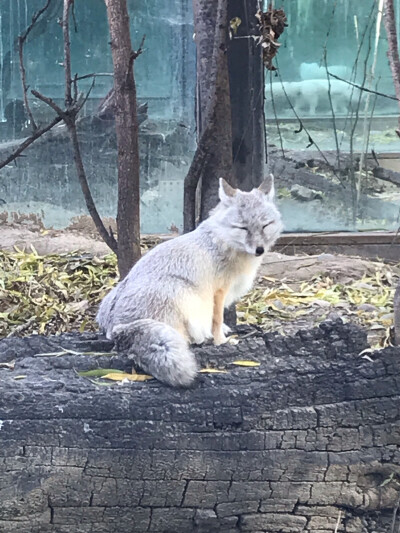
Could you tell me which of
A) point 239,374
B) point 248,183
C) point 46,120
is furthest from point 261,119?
point 239,374

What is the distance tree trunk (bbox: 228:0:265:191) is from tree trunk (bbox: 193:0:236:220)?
1.19 ft

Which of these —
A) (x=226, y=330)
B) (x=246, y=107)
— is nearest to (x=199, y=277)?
(x=226, y=330)

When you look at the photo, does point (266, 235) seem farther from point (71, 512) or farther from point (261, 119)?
point (261, 119)

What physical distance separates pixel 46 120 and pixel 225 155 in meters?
2.18

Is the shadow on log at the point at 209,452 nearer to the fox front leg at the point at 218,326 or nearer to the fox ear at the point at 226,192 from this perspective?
the fox front leg at the point at 218,326

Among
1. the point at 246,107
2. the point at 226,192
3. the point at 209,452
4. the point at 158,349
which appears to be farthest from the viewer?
the point at 246,107

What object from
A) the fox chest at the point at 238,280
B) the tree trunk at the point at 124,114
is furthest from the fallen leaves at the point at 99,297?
the tree trunk at the point at 124,114

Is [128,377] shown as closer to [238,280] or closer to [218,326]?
[218,326]

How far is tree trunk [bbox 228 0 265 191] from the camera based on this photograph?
486cm

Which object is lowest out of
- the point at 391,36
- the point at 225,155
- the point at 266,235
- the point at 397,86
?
the point at 266,235

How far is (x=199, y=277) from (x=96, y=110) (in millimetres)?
2900

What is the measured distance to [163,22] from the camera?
587 cm

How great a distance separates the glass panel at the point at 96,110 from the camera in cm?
584

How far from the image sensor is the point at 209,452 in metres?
2.70
